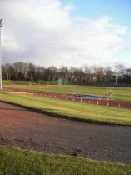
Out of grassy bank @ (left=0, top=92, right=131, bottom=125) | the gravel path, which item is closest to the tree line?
grassy bank @ (left=0, top=92, right=131, bottom=125)

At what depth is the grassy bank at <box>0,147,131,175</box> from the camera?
24.1ft

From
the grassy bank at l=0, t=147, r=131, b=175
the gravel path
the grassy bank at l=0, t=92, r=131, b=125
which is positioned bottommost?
the grassy bank at l=0, t=92, r=131, b=125

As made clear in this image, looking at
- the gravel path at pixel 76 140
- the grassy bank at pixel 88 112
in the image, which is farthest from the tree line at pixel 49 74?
the gravel path at pixel 76 140

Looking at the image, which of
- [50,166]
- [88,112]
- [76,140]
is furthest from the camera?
[88,112]

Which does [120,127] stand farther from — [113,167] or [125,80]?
[125,80]

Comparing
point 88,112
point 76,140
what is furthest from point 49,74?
point 76,140

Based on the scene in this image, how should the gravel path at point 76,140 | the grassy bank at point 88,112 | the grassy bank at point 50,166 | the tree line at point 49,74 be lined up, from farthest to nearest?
1. the tree line at point 49,74
2. the grassy bank at point 88,112
3. the gravel path at point 76,140
4. the grassy bank at point 50,166

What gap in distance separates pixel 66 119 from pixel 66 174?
44.4 ft

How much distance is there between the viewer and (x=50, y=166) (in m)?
7.77

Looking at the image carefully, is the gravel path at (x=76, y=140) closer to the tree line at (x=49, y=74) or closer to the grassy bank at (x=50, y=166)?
the grassy bank at (x=50, y=166)

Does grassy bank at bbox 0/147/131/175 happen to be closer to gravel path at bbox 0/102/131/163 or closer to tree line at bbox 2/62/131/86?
gravel path at bbox 0/102/131/163

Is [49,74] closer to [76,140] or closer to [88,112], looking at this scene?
[88,112]

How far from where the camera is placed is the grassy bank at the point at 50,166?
7.36 metres

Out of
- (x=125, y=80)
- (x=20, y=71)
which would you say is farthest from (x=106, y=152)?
(x=20, y=71)
